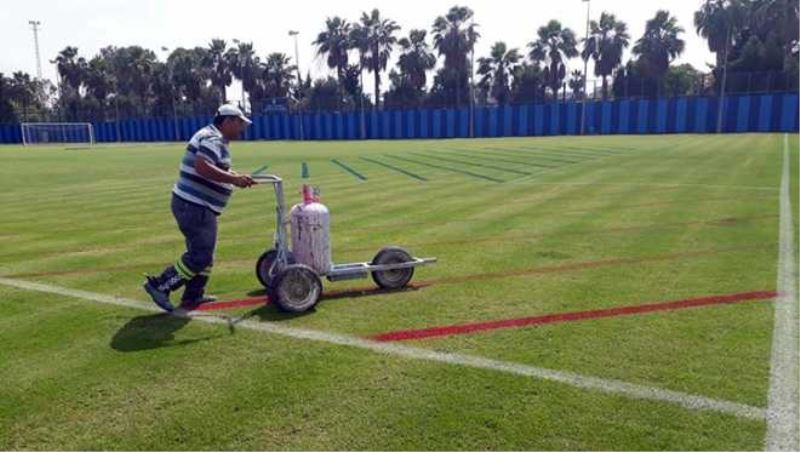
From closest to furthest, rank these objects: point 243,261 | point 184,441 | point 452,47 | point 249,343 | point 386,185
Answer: point 184,441 < point 249,343 < point 243,261 < point 386,185 < point 452,47

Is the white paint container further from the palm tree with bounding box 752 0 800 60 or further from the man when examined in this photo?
the palm tree with bounding box 752 0 800 60

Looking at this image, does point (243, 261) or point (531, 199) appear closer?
point (243, 261)

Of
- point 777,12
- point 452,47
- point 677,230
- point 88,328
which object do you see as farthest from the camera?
point 452,47

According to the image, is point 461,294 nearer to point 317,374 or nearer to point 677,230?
point 317,374

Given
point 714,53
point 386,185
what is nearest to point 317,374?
point 386,185

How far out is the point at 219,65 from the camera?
9350 centimetres

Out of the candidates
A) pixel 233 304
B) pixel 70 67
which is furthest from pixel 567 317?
pixel 70 67

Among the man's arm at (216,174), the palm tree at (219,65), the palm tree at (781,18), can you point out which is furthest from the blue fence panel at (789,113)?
the palm tree at (219,65)

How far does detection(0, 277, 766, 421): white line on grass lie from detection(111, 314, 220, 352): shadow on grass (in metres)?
0.23

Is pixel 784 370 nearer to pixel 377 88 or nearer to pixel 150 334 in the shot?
pixel 150 334

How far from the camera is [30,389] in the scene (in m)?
4.12

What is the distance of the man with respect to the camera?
17.6 feet

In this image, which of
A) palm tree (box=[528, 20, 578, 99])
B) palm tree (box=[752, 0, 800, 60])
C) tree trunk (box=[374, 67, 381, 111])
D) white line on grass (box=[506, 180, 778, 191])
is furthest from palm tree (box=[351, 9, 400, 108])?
white line on grass (box=[506, 180, 778, 191])

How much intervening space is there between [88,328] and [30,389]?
1235 mm
